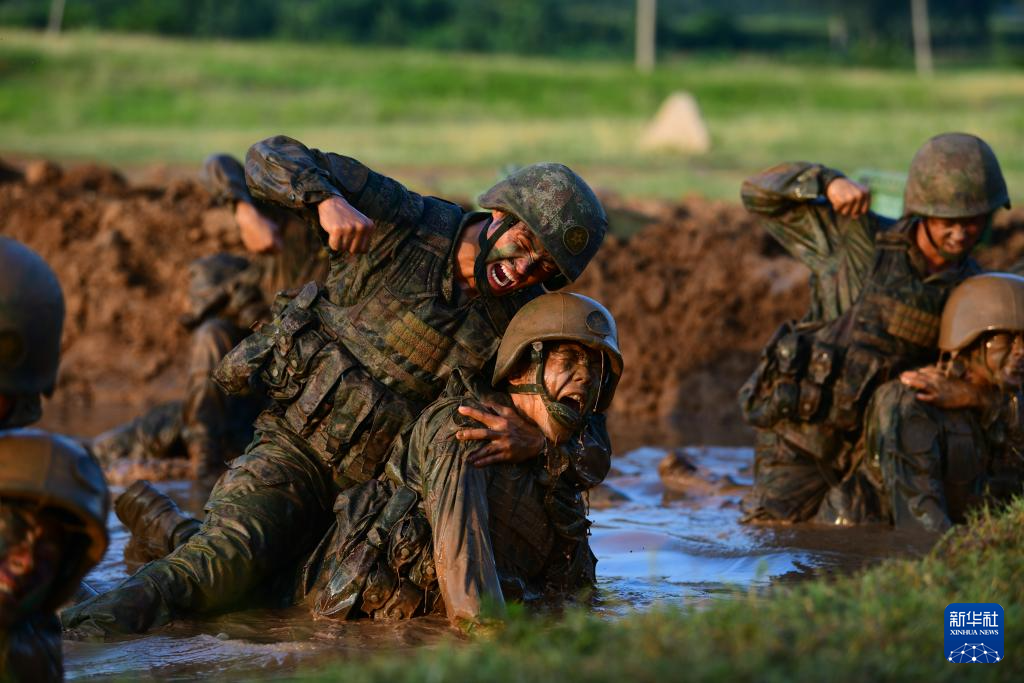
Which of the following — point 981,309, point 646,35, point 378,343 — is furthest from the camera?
point 646,35

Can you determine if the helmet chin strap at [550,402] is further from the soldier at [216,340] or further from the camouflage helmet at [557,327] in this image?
the soldier at [216,340]

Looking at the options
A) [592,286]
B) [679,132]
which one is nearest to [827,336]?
[592,286]

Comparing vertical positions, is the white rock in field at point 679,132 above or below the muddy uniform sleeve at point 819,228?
above

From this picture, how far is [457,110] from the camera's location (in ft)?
101

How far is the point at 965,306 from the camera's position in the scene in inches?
357

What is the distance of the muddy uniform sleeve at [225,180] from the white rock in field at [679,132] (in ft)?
48.8

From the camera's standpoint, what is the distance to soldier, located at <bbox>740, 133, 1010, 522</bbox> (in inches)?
372

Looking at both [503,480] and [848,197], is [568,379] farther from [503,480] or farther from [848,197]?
[848,197]

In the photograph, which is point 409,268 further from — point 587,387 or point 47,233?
point 47,233

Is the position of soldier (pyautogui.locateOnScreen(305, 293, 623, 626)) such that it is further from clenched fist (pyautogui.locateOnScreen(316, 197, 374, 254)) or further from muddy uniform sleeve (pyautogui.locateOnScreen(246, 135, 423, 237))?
muddy uniform sleeve (pyautogui.locateOnScreen(246, 135, 423, 237))

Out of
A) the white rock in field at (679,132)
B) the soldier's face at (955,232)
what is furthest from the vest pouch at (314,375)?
the white rock in field at (679,132)

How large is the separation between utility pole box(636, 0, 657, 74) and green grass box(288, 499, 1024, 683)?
35361 mm

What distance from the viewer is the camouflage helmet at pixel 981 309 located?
8898mm

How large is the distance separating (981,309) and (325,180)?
3662 mm
